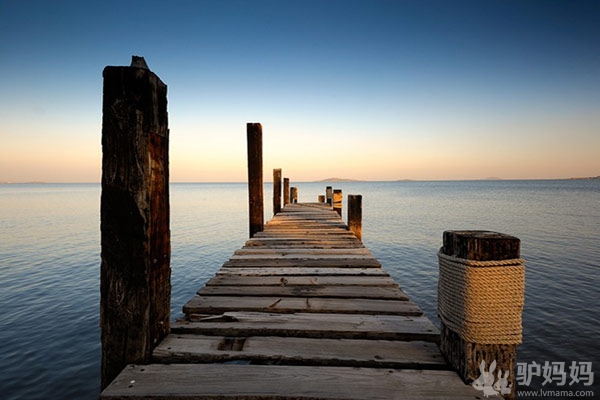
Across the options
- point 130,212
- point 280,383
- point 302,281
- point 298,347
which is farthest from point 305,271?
point 130,212

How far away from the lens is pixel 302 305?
2.95m

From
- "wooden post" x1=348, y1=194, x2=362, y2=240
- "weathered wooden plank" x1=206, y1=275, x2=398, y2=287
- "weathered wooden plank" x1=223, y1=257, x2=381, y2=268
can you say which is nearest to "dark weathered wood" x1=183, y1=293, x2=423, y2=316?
"weathered wooden plank" x1=206, y1=275, x2=398, y2=287

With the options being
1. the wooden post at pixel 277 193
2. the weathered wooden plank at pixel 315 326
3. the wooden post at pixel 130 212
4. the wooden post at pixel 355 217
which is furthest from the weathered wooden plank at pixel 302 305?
the wooden post at pixel 277 193

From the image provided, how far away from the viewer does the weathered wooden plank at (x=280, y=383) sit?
1.70m

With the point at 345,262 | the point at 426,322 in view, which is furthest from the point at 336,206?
the point at 426,322

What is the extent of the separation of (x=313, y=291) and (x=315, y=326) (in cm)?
92

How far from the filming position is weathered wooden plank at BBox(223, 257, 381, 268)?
14.7 feet

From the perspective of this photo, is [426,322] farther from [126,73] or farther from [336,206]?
[336,206]

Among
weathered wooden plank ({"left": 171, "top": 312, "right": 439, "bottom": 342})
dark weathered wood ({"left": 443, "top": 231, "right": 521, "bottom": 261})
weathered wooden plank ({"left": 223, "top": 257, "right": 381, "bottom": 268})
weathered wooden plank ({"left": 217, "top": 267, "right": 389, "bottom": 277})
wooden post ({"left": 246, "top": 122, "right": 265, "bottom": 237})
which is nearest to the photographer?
dark weathered wood ({"left": 443, "top": 231, "right": 521, "bottom": 261})

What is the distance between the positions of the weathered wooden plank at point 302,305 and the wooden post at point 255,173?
4.46 meters

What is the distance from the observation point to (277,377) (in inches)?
72.9
